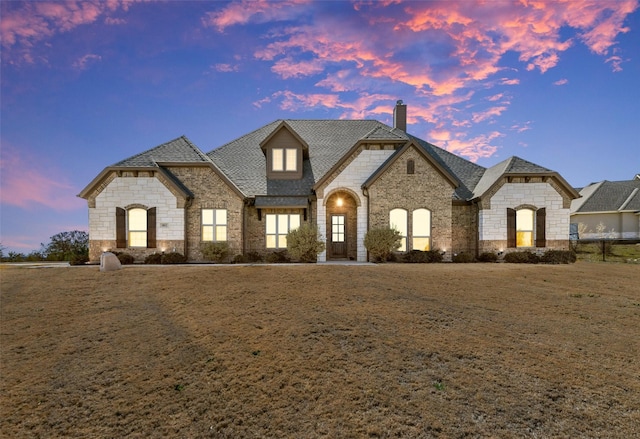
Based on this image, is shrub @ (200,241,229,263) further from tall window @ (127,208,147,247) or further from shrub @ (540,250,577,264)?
shrub @ (540,250,577,264)

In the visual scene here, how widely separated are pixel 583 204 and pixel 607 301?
107 feet

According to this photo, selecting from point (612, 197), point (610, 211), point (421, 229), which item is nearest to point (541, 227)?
point (421, 229)

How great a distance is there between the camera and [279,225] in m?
18.7

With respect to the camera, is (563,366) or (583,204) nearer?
(563,366)

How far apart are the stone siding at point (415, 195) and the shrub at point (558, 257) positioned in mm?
5385

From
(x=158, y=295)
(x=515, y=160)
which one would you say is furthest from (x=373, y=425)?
(x=515, y=160)

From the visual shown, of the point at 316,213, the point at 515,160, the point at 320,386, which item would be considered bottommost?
the point at 320,386

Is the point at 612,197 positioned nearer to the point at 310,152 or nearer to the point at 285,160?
the point at 310,152

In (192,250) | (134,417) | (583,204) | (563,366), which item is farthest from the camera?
(583,204)

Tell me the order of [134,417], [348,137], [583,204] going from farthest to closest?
[583,204], [348,137], [134,417]

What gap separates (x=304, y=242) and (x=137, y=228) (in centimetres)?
915

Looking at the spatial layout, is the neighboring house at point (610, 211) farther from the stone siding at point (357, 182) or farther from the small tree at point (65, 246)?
the small tree at point (65, 246)

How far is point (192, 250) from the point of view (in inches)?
698

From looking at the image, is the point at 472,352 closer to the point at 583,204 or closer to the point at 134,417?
the point at 134,417
